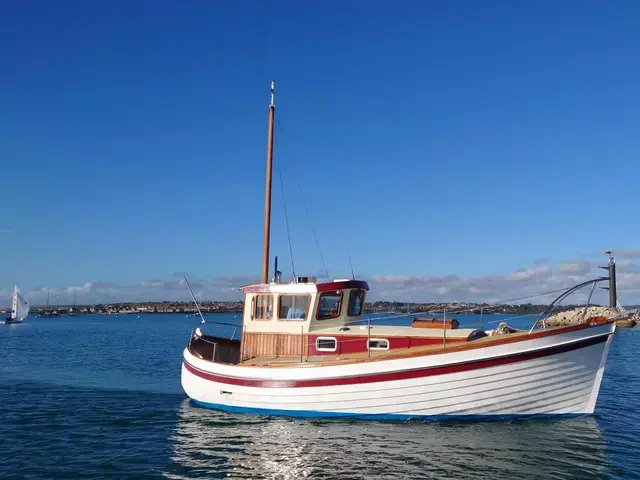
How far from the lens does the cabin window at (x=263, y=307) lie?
1775 centimetres

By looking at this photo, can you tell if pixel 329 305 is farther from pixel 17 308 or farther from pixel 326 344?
pixel 17 308

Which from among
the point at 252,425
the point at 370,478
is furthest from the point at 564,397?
the point at 252,425

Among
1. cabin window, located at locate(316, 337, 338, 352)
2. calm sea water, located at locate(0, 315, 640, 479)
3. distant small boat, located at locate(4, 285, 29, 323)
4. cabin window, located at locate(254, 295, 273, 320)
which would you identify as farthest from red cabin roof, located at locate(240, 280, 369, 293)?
distant small boat, located at locate(4, 285, 29, 323)

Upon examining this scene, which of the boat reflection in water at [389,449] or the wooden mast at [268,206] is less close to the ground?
the wooden mast at [268,206]

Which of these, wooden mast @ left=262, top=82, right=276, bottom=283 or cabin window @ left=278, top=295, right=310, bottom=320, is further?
wooden mast @ left=262, top=82, right=276, bottom=283

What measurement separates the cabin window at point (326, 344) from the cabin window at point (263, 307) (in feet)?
6.60

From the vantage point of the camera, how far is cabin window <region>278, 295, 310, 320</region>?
17.3 meters

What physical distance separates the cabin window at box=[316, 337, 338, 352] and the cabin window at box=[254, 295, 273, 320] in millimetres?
2012

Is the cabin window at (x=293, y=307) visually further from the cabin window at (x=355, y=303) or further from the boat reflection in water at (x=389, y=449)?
the boat reflection in water at (x=389, y=449)

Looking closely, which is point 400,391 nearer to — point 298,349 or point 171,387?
point 298,349

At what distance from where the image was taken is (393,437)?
1377 centimetres

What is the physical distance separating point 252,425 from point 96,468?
185 inches

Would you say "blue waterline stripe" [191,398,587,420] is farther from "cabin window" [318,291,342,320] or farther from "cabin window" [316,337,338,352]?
"cabin window" [318,291,342,320]

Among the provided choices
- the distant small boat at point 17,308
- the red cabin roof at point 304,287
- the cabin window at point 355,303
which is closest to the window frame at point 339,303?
the red cabin roof at point 304,287
